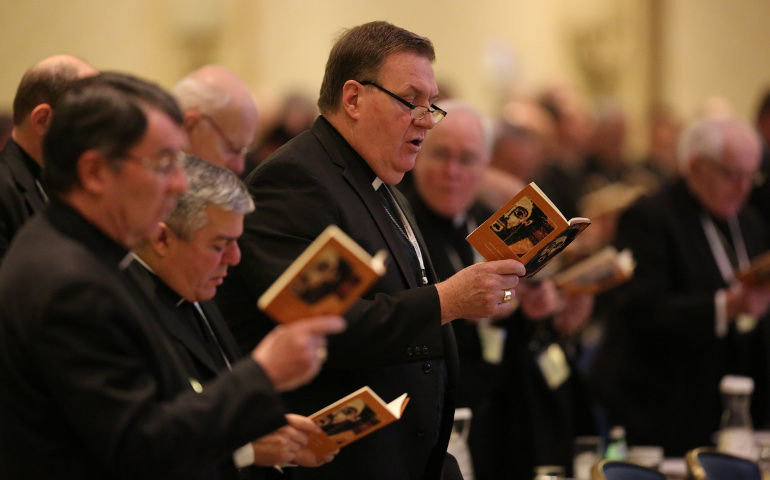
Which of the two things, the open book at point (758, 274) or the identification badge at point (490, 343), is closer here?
the identification badge at point (490, 343)

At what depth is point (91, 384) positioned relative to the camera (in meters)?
1.90

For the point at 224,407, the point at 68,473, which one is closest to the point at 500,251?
the point at 224,407

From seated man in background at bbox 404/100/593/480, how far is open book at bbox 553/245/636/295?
91 millimetres

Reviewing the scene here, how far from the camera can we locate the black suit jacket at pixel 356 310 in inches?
116

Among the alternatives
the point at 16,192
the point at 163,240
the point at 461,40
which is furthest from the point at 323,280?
the point at 461,40

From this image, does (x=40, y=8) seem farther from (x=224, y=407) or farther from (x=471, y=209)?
(x=224, y=407)

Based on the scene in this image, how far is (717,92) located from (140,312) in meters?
13.2

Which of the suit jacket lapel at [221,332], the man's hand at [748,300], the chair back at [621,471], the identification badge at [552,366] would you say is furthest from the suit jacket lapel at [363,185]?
the man's hand at [748,300]

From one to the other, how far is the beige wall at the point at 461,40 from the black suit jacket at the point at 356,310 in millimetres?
6939

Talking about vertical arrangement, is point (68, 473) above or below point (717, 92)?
below

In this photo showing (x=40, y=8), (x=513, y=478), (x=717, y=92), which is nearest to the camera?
(x=513, y=478)

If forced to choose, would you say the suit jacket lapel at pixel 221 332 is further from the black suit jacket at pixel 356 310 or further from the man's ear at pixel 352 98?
the man's ear at pixel 352 98

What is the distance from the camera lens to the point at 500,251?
3.10 metres

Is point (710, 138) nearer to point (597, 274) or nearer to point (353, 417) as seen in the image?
point (597, 274)
